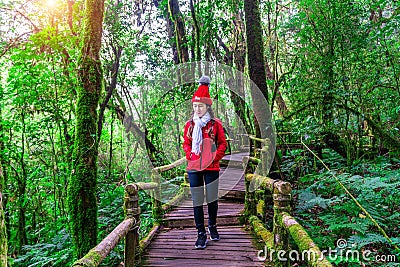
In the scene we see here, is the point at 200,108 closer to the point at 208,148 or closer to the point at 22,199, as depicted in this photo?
the point at 208,148

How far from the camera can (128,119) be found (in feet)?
37.3

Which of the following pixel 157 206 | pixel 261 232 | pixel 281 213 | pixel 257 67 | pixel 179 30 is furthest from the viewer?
pixel 179 30

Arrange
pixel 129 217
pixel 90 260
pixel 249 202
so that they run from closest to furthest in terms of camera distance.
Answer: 1. pixel 90 260
2. pixel 129 217
3. pixel 249 202

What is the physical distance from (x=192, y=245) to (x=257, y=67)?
417 cm

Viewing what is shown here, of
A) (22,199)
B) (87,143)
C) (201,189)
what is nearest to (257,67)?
(201,189)

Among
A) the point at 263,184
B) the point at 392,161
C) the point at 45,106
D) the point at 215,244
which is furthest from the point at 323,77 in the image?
the point at 45,106

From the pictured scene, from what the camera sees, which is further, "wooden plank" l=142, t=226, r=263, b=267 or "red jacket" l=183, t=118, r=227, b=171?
"red jacket" l=183, t=118, r=227, b=171

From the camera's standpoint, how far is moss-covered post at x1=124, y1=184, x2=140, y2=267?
12.4 feet

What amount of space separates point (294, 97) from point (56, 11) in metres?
6.70

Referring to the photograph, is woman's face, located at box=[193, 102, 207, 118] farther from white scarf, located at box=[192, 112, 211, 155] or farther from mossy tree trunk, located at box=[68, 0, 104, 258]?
mossy tree trunk, located at box=[68, 0, 104, 258]

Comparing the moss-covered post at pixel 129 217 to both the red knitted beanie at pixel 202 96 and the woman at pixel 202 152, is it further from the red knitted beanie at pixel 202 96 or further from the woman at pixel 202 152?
the red knitted beanie at pixel 202 96

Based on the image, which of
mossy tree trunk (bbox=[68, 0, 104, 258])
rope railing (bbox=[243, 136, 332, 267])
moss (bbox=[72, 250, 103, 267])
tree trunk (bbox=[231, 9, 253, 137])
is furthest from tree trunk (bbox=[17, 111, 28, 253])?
tree trunk (bbox=[231, 9, 253, 137])

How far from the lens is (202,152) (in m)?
4.10

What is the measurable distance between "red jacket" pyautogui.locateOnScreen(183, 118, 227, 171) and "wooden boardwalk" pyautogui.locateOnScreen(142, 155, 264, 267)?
3.75ft
